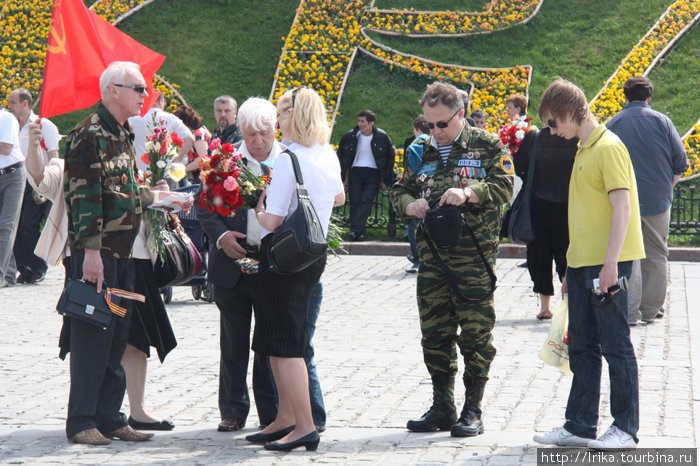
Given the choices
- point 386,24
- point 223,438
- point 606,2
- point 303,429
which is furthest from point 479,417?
point 606,2

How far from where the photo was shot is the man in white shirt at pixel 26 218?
39.2ft

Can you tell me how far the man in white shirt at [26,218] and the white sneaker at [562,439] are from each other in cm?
814

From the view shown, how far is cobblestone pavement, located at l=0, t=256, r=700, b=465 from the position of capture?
5.25 metres

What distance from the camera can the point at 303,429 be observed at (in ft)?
17.3

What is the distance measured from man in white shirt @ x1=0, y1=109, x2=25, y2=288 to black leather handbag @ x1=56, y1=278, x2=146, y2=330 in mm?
6772

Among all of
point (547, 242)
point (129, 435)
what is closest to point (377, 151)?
point (547, 242)

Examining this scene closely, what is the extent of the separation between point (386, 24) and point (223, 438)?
16933 mm

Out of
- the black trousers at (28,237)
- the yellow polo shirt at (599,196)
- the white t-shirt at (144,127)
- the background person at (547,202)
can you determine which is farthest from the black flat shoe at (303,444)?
the black trousers at (28,237)

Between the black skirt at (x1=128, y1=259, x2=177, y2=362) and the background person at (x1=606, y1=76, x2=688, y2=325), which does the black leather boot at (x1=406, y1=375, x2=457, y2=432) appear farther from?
the background person at (x1=606, y1=76, x2=688, y2=325)

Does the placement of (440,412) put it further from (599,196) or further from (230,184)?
(230,184)

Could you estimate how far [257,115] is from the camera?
564 cm

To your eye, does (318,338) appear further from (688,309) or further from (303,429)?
(688,309)

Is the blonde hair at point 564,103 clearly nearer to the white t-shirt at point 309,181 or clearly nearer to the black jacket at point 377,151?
the white t-shirt at point 309,181

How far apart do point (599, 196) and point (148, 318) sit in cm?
268
